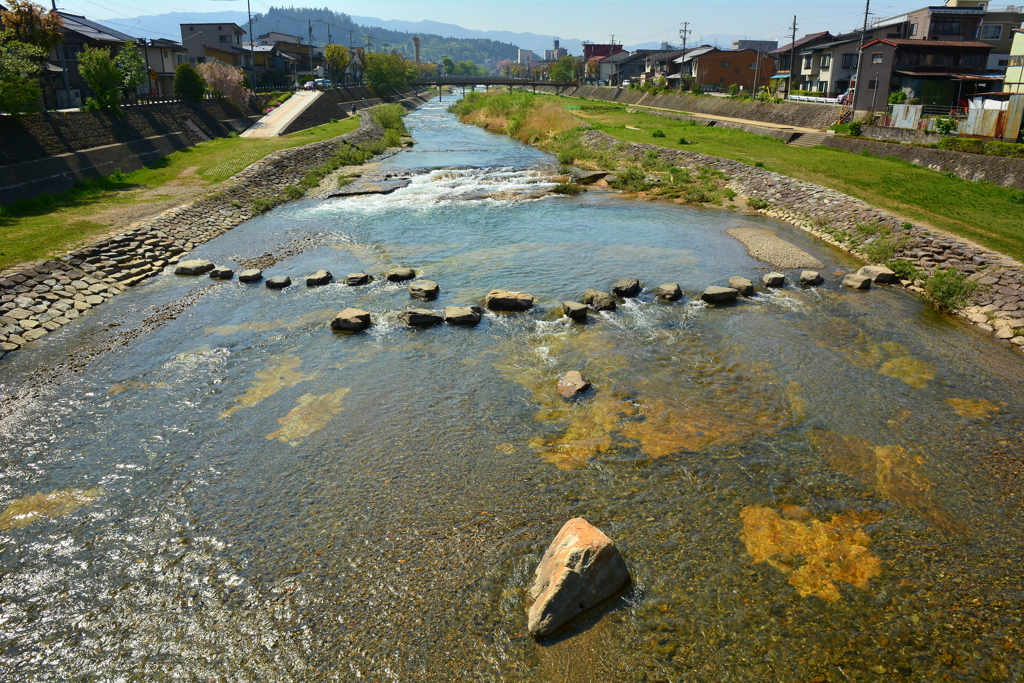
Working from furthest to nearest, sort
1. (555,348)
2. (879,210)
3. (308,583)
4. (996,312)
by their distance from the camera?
1. (879,210)
2. (996,312)
3. (555,348)
4. (308,583)

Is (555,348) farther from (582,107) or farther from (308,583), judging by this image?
(582,107)

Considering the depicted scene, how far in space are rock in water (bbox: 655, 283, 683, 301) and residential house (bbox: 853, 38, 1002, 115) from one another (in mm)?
41447

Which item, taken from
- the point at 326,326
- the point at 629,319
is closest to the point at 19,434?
the point at 326,326

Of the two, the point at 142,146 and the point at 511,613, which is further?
the point at 142,146

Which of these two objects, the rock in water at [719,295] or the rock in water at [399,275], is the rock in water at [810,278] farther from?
the rock in water at [399,275]

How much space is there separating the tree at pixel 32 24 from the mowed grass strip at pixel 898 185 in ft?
126

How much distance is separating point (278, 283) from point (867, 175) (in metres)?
29.4

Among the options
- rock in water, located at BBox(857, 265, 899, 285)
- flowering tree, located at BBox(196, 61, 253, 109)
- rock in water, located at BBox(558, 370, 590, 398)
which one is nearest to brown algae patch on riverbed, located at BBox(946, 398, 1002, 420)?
rock in water, located at BBox(558, 370, 590, 398)

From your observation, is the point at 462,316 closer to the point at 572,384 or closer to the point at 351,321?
the point at 351,321

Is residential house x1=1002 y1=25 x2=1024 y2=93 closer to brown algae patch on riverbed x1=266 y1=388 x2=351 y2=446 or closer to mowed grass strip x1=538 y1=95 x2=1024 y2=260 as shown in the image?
mowed grass strip x1=538 y1=95 x2=1024 y2=260

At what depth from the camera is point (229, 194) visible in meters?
32.0

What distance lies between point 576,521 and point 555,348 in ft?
23.8

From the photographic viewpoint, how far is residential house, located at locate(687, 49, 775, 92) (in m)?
94.4

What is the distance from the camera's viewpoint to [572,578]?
299 inches
